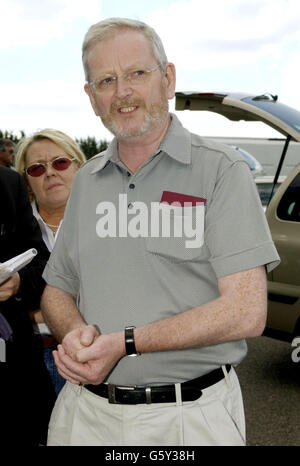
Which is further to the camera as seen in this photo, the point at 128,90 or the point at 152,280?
the point at 128,90

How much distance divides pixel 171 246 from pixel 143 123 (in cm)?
41

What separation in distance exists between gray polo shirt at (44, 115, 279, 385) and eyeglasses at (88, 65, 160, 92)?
→ 0.65 feet

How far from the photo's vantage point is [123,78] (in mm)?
1736

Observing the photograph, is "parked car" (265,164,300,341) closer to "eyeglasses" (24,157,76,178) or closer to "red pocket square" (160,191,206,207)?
"eyeglasses" (24,157,76,178)

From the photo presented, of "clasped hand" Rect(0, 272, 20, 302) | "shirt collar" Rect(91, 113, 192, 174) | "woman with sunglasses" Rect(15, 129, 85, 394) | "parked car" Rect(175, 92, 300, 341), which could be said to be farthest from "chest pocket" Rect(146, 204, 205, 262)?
"parked car" Rect(175, 92, 300, 341)

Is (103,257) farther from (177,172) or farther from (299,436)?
(299,436)

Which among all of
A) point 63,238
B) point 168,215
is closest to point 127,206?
point 168,215

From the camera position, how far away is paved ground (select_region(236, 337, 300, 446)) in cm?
388

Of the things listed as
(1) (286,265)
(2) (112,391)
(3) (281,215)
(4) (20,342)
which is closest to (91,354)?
(2) (112,391)

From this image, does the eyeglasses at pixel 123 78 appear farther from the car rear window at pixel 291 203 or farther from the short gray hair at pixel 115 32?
the car rear window at pixel 291 203

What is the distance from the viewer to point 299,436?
3.82m

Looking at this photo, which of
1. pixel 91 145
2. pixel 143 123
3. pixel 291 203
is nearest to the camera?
pixel 143 123

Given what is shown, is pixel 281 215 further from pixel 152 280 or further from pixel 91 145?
pixel 91 145

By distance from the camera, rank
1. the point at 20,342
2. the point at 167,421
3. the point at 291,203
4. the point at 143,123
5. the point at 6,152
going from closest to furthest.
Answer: the point at 167,421, the point at 143,123, the point at 20,342, the point at 291,203, the point at 6,152
